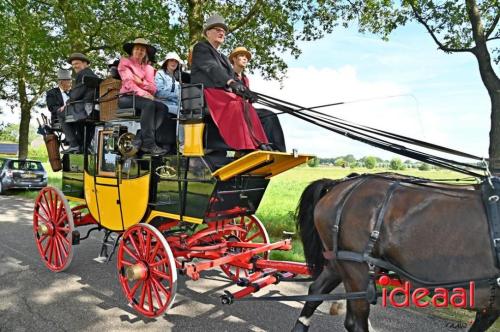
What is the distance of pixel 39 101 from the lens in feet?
70.5

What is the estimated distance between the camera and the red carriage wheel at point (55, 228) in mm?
5203

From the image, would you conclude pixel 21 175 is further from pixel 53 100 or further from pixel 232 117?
pixel 232 117

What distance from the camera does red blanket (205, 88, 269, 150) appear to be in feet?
12.5

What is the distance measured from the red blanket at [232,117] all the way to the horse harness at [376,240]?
1.18 metres

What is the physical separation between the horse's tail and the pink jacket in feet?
7.66

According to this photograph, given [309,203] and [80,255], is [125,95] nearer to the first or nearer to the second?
[309,203]

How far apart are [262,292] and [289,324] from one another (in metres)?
0.84

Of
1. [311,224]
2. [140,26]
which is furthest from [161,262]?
[140,26]

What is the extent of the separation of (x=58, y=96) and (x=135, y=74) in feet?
7.64

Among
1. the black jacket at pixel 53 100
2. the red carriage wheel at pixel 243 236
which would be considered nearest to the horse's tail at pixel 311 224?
the red carriage wheel at pixel 243 236

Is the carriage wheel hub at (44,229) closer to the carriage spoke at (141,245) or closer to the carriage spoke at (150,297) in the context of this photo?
the carriage spoke at (141,245)

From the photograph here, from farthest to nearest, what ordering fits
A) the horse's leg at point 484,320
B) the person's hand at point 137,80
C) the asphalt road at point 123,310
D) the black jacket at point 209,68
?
the person's hand at point 137,80 → the black jacket at point 209,68 → the asphalt road at point 123,310 → the horse's leg at point 484,320

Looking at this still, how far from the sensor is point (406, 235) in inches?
108

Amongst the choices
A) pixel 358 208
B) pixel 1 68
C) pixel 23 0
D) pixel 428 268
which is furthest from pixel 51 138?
pixel 1 68
